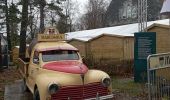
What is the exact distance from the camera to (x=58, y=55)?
12750mm

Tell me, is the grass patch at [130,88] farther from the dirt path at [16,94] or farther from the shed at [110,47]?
the shed at [110,47]

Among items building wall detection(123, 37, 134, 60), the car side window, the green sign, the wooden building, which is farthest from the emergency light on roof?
building wall detection(123, 37, 134, 60)

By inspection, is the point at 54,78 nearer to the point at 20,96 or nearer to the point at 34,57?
the point at 34,57

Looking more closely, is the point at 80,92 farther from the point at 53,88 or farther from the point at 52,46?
the point at 52,46

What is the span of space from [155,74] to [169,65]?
27.2 inches

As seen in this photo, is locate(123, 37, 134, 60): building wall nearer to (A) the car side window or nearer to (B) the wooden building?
(B) the wooden building

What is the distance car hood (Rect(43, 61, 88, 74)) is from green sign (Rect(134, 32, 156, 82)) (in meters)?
4.44

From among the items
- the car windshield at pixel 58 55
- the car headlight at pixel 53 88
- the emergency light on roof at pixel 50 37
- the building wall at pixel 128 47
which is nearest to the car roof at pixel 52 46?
the car windshield at pixel 58 55

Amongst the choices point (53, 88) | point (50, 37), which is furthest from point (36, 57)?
point (53, 88)

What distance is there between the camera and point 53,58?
12586 millimetres

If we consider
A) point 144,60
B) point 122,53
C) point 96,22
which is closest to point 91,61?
point 122,53

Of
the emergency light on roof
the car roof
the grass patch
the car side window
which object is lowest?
the grass patch

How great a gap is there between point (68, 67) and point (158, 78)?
2635 mm

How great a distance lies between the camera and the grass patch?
13.6 m
